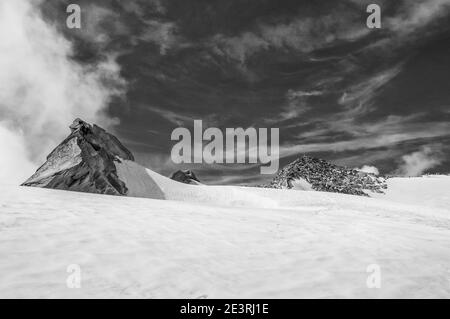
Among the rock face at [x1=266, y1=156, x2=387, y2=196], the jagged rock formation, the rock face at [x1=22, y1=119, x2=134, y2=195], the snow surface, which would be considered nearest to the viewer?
the snow surface

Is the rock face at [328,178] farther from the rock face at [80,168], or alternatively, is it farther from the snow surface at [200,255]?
the snow surface at [200,255]

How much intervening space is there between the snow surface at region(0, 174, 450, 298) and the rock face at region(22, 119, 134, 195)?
19951 millimetres

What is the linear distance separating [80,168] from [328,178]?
74.1m

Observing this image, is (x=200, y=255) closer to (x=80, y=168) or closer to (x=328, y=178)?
(x=80, y=168)

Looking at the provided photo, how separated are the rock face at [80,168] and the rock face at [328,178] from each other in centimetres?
5280

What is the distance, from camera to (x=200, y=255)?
266 inches

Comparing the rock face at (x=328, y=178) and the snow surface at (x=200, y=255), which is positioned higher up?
the rock face at (x=328, y=178)

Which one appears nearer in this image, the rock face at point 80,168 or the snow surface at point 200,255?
→ the snow surface at point 200,255

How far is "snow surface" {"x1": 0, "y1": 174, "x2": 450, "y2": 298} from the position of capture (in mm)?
5188

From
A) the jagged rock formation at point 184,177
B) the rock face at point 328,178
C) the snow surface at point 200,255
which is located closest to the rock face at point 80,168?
the snow surface at point 200,255

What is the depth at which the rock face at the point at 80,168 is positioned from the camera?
2989 cm

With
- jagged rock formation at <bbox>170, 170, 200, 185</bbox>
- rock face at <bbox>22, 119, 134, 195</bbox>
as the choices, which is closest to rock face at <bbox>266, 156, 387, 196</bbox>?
jagged rock formation at <bbox>170, 170, 200, 185</bbox>

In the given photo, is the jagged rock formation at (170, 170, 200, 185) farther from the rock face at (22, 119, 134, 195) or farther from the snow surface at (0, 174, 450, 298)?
the snow surface at (0, 174, 450, 298)

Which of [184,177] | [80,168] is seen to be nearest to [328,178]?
[184,177]
